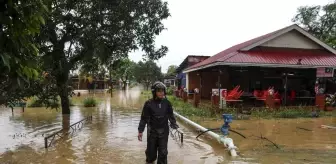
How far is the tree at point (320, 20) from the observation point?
3638 centimetres

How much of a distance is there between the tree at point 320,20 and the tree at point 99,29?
2704 centimetres

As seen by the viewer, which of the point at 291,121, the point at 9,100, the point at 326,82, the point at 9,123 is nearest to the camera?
the point at 9,100

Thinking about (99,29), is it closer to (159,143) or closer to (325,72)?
(159,143)

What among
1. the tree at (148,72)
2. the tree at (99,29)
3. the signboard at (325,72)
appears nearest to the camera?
the tree at (99,29)

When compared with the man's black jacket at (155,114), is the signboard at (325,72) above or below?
above

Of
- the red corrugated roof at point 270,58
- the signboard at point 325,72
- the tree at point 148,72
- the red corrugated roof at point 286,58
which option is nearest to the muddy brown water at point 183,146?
the signboard at point 325,72

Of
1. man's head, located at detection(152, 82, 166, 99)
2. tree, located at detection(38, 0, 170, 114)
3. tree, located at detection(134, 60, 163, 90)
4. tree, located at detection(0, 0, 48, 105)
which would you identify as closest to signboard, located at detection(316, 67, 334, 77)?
tree, located at detection(38, 0, 170, 114)

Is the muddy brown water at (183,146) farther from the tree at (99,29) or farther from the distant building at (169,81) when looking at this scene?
the distant building at (169,81)

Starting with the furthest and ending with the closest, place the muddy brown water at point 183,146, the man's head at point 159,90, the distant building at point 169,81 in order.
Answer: the distant building at point 169,81, the muddy brown water at point 183,146, the man's head at point 159,90

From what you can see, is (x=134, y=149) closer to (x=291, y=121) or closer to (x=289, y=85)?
(x=291, y=121)

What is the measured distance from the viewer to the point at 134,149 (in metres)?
8.69

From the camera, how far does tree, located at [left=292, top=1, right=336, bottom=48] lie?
3638 centimetres

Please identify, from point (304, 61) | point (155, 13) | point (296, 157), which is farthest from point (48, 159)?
point (304, 61)

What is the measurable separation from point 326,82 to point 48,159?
18.9 m
